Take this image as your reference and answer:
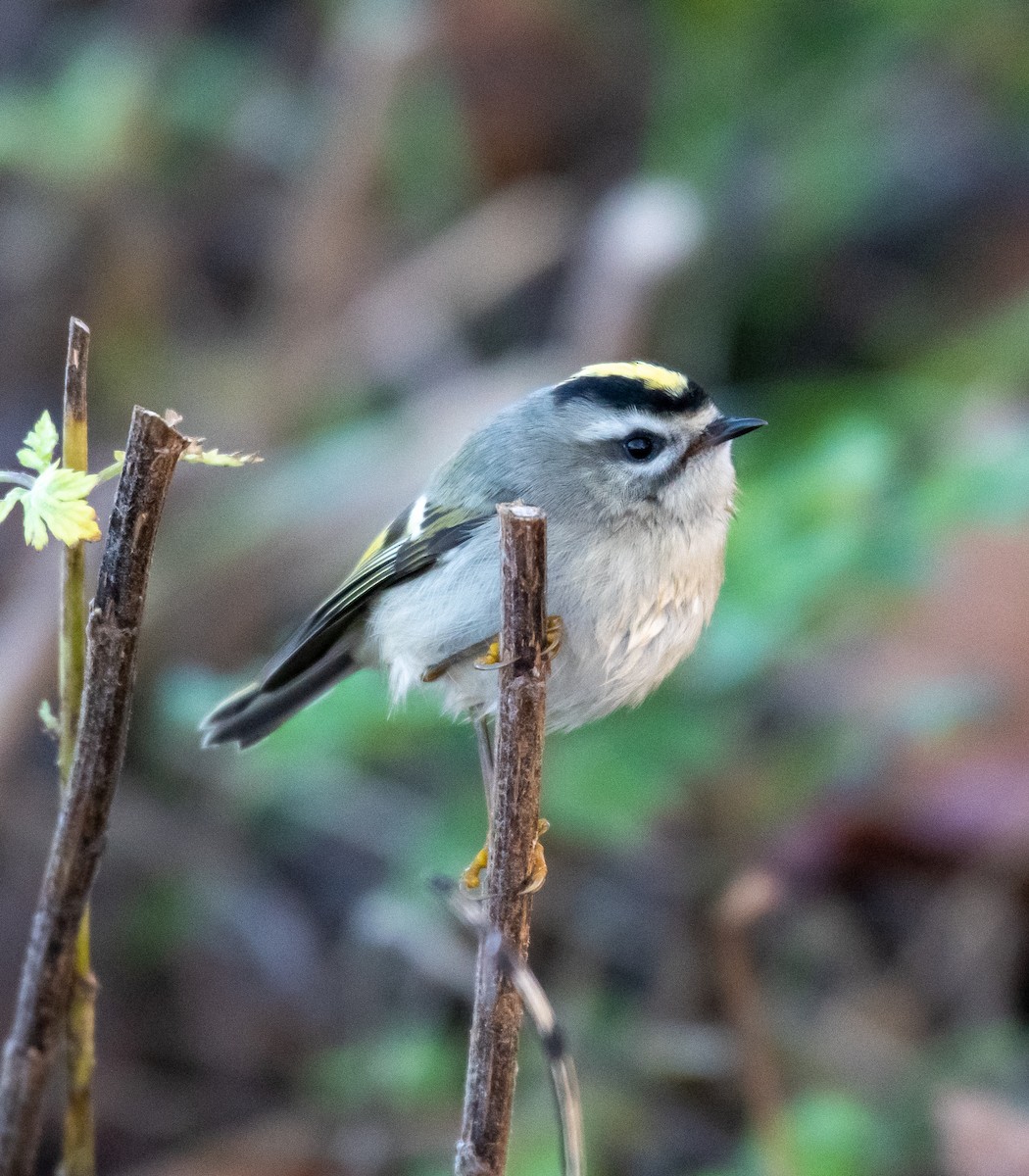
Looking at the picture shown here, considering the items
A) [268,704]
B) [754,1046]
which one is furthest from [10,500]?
[754,1046]

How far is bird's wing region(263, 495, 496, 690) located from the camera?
208 cm

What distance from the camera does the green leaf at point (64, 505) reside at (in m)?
1.12

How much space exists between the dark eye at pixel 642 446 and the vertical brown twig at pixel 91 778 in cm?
94

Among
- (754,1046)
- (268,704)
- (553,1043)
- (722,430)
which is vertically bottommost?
(553,1043)

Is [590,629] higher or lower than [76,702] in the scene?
higher

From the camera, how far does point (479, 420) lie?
11.2 ft

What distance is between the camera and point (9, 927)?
11.1ft

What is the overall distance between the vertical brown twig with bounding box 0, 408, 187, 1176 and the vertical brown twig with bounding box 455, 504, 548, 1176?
0.33 metres

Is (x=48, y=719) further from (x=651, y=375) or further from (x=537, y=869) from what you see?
(x=651, y=375)

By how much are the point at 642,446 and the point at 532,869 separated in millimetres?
689

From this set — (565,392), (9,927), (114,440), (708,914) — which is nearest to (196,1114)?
(9,927)

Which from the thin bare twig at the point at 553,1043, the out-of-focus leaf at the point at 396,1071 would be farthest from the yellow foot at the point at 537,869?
the out-of-focus leaf at the point at 396,1071

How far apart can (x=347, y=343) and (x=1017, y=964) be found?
263cm

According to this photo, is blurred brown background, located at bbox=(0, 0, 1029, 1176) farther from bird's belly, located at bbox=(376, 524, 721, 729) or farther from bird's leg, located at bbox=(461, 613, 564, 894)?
bird's belly, located at bbox=(376, 524, 721, 729)
